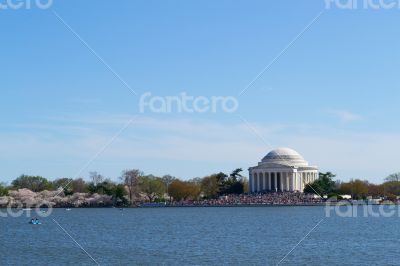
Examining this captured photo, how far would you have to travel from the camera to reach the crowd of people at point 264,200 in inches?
5207

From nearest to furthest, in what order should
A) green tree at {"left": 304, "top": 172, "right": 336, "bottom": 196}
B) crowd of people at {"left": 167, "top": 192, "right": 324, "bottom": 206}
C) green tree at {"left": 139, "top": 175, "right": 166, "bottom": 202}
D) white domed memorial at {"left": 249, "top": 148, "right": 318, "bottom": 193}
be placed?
crowd of people at {"left": 167, "top": 192, "right": 324, "bottom": 206} < green tree at {"left": 304, "top": 172, "right": 336, "bottom": 196} < green tree at {"left": 139, "top": 175, "right": 166, "bottom": 202} < white domed memorial at {"left": 249, "top": 148, "right": 318, "bottom": 193}

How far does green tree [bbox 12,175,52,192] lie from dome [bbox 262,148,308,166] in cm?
5398

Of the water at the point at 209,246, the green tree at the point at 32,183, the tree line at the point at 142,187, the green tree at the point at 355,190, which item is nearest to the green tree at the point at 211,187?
the tree line at the point at 142,187

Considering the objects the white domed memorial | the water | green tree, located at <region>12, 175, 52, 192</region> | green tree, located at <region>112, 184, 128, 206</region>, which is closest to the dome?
the white domed memorial

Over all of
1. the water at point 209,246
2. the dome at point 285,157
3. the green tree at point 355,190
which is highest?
the dome at point 285,157

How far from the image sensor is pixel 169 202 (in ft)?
519

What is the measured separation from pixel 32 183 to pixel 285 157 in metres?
62.2

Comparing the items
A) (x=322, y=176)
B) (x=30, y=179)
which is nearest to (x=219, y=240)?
(x=322, y=176)

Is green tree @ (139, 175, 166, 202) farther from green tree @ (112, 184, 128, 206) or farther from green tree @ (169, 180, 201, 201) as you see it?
green tree @ (112, 184, 128, 206)

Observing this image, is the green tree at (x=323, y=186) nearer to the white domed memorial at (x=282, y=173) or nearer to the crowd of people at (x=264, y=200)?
the crowd of people at (x=264, y=200)

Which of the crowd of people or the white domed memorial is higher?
the white domed memorial

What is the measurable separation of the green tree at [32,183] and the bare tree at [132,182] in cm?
2471

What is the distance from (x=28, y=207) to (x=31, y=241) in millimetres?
94715

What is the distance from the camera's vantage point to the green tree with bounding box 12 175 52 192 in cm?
17012
